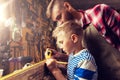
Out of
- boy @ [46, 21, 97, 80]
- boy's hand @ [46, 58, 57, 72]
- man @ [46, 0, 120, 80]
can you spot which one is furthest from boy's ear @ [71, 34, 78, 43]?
boy's hand @ [46, 58, 57, 72]

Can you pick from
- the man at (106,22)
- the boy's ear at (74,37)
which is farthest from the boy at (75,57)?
the man at (106,22)

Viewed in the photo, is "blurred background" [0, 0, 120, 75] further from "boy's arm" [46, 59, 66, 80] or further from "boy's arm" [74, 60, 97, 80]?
"boy's arm" [74, 60, 97, 80]

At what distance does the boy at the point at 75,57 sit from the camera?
4.19ft

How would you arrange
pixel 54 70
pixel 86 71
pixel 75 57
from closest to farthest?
pixel 86 71
pixel 75 57
pixel 54 70

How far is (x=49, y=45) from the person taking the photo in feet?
6.74

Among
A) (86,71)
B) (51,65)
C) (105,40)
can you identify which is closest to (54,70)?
(51,65)

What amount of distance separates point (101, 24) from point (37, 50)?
57 cm

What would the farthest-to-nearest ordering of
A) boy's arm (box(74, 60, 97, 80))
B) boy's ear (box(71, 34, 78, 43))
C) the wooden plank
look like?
boy's ear (box(71, 34, 78, 43)) → boy's arm (box(74, 60, 97, 80)) → the wooden plank

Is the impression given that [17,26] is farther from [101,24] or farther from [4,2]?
[101,24]

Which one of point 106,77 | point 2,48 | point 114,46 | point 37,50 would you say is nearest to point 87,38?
point 114,46

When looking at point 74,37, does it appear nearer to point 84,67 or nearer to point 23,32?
point 84,67

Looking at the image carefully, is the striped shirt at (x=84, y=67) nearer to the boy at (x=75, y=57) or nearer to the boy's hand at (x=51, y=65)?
the boy at (x=75, y=57)

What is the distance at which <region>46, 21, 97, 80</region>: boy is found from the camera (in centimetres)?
128

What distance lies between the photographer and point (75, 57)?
1.39m
